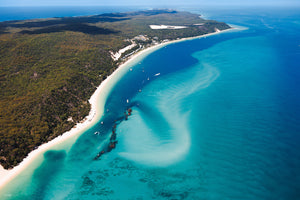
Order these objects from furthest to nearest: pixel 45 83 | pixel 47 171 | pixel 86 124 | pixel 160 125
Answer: pixel 45 83, pixel 86 124, pixel 160 125, pixel 47 171

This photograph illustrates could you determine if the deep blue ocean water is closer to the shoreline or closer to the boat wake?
the boat wake

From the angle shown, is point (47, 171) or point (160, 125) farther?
point (160, 125)

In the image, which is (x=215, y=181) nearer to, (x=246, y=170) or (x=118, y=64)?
(x=246, y=170)

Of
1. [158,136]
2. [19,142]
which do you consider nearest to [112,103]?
[158,136]

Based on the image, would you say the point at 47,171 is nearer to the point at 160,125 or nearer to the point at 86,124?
the point at 86,124

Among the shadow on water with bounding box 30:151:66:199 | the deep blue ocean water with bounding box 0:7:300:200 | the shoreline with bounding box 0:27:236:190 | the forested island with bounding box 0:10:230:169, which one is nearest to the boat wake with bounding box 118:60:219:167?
the deep blue ocean water with bounding box 0:7:300:200

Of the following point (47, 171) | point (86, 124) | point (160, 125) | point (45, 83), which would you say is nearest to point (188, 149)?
point (160, 125)

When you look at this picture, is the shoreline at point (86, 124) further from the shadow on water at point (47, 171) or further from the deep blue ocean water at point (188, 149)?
the shadow on water at point (47, 171)
